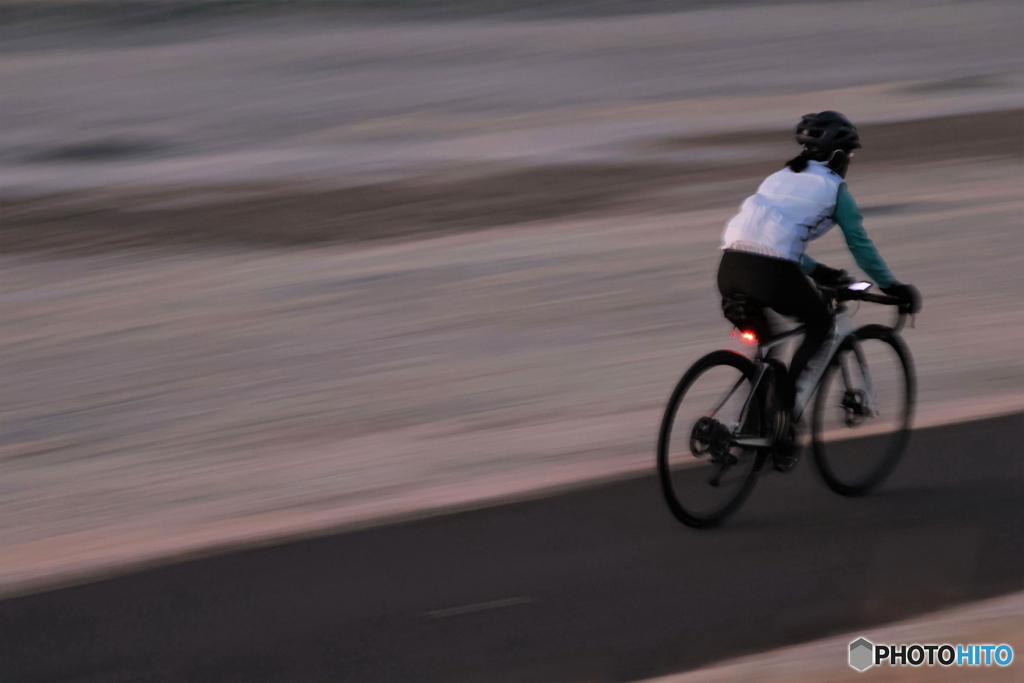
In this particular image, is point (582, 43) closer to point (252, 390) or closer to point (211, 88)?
point (211, 88)

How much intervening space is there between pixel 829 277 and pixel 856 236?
28cm

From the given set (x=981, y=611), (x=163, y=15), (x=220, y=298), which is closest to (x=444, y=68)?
(x=163, y=15)

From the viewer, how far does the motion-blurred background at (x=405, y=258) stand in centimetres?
693

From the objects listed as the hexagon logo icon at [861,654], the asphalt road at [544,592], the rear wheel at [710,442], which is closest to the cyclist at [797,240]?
the rear wheel at [710,442]

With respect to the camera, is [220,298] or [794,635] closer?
[794,635]

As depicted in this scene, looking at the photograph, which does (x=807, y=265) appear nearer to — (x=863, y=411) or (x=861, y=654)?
(x=863, y=411)

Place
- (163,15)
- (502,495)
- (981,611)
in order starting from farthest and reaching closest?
(163,15) → (502,495) → (981,611)

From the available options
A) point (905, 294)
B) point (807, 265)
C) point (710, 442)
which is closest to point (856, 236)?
point (807, 265)

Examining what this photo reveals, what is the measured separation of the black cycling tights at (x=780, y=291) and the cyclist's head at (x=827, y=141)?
446 mm

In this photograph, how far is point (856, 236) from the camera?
5.39 metres

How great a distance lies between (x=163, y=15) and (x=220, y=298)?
2760cm

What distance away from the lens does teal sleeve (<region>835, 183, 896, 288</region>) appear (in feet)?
17.5

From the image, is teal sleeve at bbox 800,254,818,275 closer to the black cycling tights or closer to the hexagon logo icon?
the black cycling tights

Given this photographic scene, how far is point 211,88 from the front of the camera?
89.6ft
